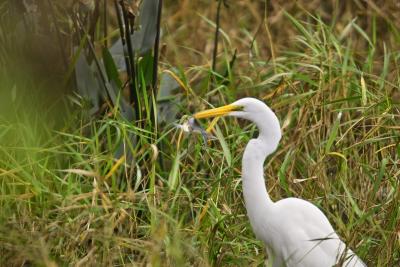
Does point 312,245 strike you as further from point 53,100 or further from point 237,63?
point 237,63

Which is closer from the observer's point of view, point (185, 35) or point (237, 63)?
point (237, 63)

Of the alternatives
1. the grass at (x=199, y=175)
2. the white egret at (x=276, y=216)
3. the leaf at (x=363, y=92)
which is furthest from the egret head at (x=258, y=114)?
the leaf at (x=363, y=92)

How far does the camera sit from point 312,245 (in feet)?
9.87

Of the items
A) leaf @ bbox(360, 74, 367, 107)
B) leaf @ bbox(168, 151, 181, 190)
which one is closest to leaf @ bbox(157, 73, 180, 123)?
leaf @ bbox(168, 151, 181, 190)

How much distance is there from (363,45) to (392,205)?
2018 millimetres

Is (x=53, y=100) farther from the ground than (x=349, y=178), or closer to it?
farther from the ground

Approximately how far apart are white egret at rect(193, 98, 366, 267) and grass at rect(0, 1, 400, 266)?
0.22 feet

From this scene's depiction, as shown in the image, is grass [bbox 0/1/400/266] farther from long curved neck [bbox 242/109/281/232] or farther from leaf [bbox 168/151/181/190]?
long curved neck [bbox 242/109/281/232]

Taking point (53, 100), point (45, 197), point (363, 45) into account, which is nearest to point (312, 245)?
point (45, 197)

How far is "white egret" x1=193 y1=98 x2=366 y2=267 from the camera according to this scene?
2934 mm

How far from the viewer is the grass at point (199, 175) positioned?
2910 mm

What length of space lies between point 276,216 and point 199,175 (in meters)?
0.53

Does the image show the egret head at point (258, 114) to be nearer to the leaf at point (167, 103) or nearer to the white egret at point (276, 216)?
the white egret at point (276, 216)

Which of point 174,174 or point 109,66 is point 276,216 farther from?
point 109,66
